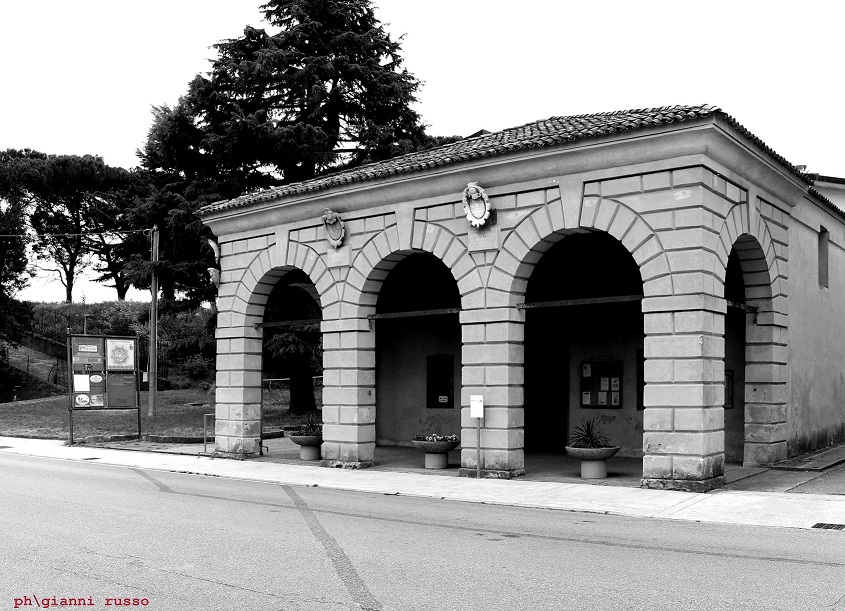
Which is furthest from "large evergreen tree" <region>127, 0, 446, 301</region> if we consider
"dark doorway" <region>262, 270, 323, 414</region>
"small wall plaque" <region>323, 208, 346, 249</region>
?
"small wall plaque" <region>323, 208, 346, 249</region>

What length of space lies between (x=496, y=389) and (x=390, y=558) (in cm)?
806

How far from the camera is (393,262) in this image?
1870 cm

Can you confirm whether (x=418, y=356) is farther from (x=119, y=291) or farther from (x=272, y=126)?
(x=119, y=291)

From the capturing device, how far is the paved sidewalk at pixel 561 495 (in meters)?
11.8

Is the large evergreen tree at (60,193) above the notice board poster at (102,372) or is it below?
above

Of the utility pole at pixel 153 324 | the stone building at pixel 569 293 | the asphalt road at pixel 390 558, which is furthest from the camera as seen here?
the utility pole at pixel 153 324

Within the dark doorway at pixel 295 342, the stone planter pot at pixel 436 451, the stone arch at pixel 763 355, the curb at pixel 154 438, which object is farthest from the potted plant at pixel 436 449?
the dark doorway at pixel 295 342

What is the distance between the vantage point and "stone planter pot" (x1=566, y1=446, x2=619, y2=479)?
15.7 m

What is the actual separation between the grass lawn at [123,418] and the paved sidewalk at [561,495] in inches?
357

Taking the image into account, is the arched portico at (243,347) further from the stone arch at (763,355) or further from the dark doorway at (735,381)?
the stone arch at (763,355)

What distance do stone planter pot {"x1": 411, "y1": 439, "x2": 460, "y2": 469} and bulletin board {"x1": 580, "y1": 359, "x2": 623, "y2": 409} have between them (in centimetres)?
396

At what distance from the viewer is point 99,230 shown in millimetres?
63219

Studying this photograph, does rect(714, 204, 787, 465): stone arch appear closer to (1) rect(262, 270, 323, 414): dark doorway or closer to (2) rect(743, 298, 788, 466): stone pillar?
(2) rect(743, 298, 788, 466): stone pillar

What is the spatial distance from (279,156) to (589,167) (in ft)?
58.7
